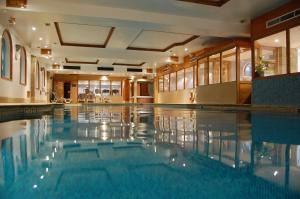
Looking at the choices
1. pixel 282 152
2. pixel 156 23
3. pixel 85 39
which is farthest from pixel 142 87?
pixel 282 152

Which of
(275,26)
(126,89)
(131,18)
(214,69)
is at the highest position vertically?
(131,18)

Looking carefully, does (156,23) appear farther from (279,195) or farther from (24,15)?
(279,195)

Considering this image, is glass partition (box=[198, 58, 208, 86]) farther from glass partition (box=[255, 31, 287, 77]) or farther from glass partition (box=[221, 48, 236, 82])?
glass partition (box=[255, 31, 287, 77])

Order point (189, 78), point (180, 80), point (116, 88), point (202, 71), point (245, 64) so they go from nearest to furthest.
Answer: point (245, 64)
point (202, 71)
point (189, 78)
point (180, 80)
point (116, 88)

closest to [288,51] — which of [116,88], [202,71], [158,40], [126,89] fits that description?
[202,71]

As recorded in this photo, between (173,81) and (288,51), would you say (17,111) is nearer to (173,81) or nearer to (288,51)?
(288,51)

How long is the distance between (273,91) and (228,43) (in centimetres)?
381

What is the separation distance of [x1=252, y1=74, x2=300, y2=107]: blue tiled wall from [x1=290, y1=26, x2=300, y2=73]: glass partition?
0.42 meters

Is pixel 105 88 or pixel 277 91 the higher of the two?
pixel 105 88

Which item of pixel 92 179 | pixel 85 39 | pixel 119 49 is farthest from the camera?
pixel 119 49

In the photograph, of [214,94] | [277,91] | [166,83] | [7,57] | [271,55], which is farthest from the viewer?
[166,83]

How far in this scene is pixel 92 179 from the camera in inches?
36.9

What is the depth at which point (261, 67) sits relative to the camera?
357 inches

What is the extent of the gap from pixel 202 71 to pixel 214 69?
1.32m
